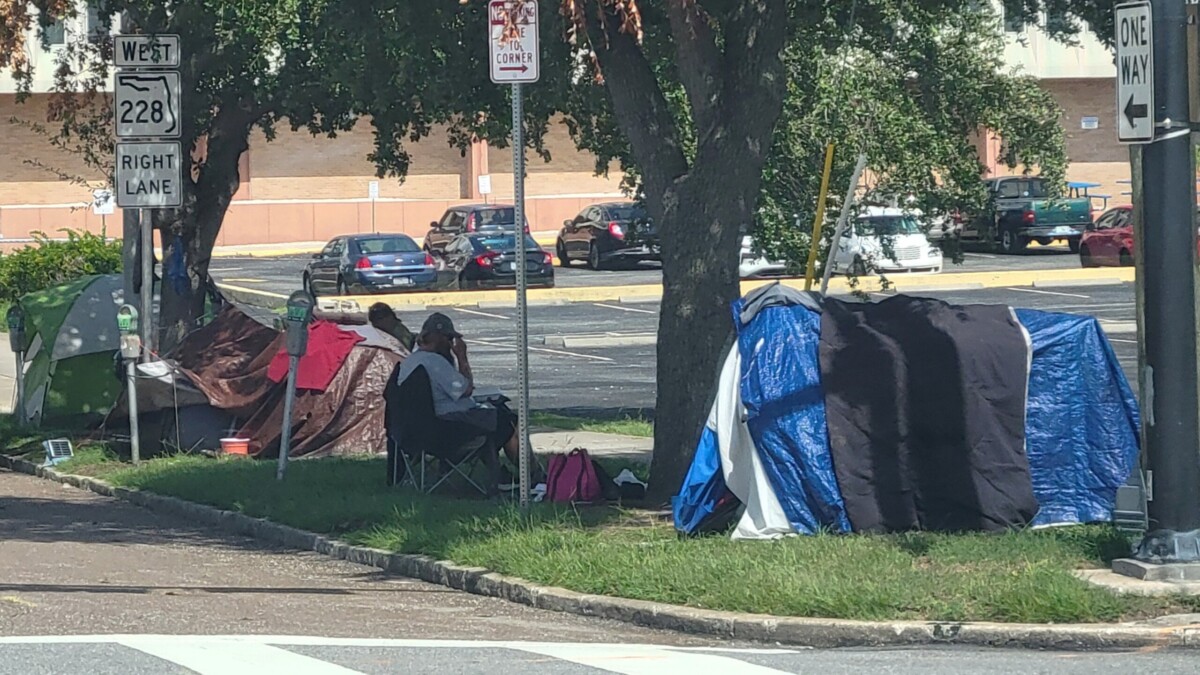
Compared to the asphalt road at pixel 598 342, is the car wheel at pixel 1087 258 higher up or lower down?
higher up

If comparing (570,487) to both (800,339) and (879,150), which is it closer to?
(800,339)

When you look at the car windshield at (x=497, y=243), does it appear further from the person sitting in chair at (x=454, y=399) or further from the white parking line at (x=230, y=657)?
the white parking line at (x=230, y=657)

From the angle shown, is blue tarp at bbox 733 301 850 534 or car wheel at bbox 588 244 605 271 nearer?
blue tarp at bbox 733 301 850 534

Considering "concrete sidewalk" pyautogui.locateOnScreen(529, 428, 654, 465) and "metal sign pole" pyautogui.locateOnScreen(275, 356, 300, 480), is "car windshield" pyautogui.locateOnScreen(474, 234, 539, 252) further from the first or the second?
"metal sign pole" pyautogui.locateOnScreen(275, 356, 300, 480)

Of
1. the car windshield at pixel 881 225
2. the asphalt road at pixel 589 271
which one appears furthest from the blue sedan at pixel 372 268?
the car windshield at pixel 881 225

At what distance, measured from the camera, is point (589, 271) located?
45.4 metres

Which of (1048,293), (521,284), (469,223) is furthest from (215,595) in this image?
(469,223)

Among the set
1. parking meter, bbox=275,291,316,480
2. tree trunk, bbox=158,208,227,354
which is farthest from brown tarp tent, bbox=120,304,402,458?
parking meter, bbox=275,291,316,480

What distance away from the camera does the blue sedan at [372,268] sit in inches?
1566

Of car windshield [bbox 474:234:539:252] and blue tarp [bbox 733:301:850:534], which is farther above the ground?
car windshield [bbox 474:234:539:252]

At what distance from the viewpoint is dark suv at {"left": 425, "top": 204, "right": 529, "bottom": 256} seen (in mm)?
44750

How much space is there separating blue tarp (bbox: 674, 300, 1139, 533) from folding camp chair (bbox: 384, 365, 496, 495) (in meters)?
2.38

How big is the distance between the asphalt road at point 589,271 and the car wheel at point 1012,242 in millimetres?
296

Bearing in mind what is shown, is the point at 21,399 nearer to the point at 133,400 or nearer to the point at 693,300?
the point at 133,400
